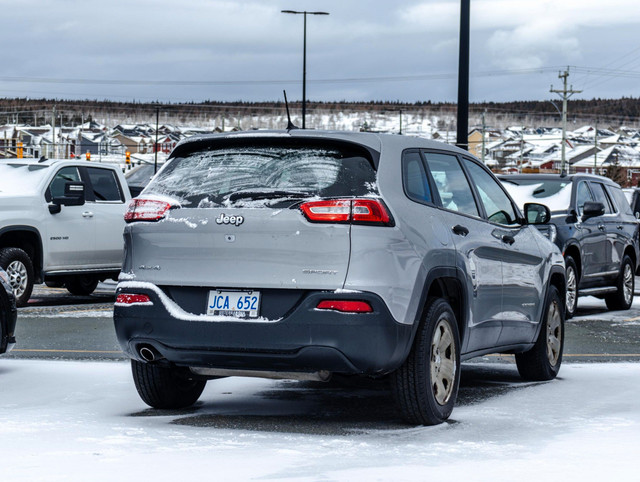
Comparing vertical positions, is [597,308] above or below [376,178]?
below

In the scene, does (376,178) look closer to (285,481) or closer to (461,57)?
(285,481)

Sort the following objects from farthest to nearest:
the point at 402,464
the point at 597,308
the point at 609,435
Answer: the point at 597,308
the point at 609,435
the point at 402,464

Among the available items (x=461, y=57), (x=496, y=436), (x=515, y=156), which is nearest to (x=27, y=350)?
(x=496, y=436)

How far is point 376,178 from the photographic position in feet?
21.6

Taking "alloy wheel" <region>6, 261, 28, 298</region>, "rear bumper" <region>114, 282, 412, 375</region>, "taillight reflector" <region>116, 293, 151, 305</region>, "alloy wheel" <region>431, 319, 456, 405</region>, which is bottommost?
"alloy wheel" <region>6, 261, 28, 298</region>

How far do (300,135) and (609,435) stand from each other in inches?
95.5

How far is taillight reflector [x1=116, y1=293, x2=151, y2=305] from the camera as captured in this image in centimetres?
674

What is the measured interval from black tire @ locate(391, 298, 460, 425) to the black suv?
7355 mm

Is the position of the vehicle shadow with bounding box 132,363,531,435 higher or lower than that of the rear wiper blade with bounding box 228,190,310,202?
lower

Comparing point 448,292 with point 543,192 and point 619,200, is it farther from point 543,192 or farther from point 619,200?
point 619,200

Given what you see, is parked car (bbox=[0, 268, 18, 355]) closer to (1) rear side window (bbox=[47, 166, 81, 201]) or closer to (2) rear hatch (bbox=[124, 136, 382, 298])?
(2) rear hatch (bbox=[124, 136, 382, 298])

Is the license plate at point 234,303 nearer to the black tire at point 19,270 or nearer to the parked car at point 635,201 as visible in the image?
the black tire at point 19,270

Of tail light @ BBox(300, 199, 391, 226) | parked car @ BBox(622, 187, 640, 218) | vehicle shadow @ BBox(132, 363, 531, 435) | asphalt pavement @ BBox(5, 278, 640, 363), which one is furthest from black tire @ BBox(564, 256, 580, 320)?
parked car @ BBox(622, 187, 640, 218)

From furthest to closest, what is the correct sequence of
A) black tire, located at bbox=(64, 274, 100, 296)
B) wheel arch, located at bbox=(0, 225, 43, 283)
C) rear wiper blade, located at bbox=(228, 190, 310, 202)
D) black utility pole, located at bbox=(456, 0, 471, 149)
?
black utility pole, located at bbox=(456, 0, 471, 149) → black tire, located at bbox=(64, 274, 100, 296) → wheel arch, located at bbox=(0, 225, 43, 283) → rear wiper blade, located at bbox=(228, 190, 310, 202)
